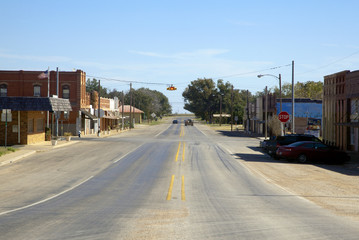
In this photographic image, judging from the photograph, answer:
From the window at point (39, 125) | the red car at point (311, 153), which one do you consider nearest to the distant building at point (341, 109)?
the red car at point (311, 153)

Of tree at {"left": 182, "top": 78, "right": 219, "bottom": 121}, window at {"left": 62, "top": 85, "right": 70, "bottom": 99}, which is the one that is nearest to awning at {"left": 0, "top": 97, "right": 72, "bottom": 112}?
window at {"left": 62, "top": 85, "right": 70, "bottom": 99}

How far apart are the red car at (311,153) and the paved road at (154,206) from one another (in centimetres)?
557

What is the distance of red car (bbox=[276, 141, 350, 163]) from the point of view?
28.5 meters

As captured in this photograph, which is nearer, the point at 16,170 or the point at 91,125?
the point at 16,170

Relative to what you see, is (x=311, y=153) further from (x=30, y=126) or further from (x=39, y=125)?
(x=39, y=125)

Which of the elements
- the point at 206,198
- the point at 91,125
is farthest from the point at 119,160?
the point at 91,125

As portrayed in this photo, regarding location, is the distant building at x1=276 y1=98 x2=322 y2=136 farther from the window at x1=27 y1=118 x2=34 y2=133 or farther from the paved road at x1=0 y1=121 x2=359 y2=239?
the paved road at x1=0 y1=121 x2=359 y2=239

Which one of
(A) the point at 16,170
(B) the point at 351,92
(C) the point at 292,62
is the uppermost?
(C) the point at 292,62

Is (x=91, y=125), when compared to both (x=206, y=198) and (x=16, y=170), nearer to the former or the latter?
(x=16, y=170)

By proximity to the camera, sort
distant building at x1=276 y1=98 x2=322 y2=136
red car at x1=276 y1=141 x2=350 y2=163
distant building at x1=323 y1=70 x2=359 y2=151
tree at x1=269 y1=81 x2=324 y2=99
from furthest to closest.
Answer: tree at x1=269 y1=81 x2=324 y2=99, distant building at x1=276 y1=98 x2=322 y2=136, distant building at x1=323 y1=70 x2=359 y2=151, red car at x1=276 y1=141 x2=350 y2=163

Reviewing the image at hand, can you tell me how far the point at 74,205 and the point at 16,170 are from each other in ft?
38.2

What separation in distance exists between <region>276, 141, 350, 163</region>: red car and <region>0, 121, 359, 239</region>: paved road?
5.57 metres

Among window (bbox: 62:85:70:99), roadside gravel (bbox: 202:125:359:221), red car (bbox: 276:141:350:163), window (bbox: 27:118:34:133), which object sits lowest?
roadside gravel (bbox: 202:125:359:221)

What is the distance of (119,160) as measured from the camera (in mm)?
28188
